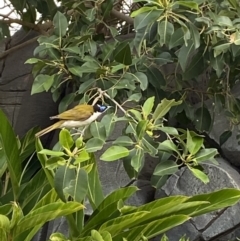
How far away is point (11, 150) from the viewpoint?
7.35 feet

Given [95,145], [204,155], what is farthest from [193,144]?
[95,145]

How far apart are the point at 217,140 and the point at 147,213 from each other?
115cm

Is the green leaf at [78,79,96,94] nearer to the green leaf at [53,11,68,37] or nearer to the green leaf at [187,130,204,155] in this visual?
the green leaf at [53,11,68,37]

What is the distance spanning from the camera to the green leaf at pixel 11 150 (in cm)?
218

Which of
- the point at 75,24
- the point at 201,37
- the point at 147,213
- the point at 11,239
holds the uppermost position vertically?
the point at 75,24

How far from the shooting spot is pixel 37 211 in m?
1.87

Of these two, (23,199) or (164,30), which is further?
(23,199)

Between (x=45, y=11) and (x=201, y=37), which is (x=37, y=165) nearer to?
(x=45, y=11)

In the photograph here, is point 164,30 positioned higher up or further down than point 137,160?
higher up

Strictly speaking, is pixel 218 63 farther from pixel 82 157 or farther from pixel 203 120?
pixel 82 157

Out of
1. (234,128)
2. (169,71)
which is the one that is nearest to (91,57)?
(169,71)

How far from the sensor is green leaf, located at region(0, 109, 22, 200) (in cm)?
218

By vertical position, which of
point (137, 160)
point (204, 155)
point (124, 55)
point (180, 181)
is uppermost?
point (124, 55)

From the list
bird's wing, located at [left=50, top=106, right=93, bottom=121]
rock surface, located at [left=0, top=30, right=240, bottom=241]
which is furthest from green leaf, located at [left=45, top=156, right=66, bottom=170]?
rock surface, located at [left=0, top=30, right=240, bottom=241]
